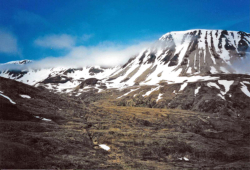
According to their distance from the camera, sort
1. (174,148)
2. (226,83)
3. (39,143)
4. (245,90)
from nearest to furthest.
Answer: (39,143) → (174,148) → (245,90) → (226,83)

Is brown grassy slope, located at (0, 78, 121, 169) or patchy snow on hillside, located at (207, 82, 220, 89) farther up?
patchy snow on hillside, located at (207, 82, 220, 89)

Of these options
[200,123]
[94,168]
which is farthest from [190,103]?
[94,168]

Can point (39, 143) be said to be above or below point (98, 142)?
above

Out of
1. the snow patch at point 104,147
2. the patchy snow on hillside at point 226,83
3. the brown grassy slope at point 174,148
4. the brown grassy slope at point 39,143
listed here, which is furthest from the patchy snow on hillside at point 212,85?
the snow patch at point 104,147

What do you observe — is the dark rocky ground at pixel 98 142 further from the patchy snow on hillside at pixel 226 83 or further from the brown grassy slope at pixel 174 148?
the patchy snow on hillside at pixel 226 83

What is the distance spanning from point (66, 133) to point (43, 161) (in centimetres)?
1417

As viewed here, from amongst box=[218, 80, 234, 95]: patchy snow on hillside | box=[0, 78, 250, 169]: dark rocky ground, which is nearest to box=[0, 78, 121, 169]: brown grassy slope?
box=[0, 78, 250, 169]: dark rocky ground

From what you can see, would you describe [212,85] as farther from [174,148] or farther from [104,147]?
[104,147]

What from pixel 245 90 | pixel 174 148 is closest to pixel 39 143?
pixel 174 148

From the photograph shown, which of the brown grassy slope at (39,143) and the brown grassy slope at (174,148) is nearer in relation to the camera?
the brown grassy slope at (39,143)

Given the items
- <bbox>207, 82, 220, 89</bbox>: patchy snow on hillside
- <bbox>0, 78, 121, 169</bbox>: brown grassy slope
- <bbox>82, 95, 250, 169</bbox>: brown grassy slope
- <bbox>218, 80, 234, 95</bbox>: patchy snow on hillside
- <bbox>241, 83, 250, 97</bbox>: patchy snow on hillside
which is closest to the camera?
<bbox>0, 78, 121, 169</bbox>: brown grassy slope

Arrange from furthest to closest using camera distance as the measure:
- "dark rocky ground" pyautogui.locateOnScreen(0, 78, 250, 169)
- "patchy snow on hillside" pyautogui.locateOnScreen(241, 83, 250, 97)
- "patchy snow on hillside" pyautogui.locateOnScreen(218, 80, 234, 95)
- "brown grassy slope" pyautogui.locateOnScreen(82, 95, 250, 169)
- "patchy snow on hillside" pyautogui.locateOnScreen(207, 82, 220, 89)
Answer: "patchy snow on hillside" pyautogui.locateOnScreen(207, 82, 220, 89), "patchy snow on hillside" pyautogui.locateOnScreen(218, 80, 234, 95), "patchy snow on hillside" pyautogui.locateOnScreen(241, 83, 250, 97), "brown grassy slope" pyautogui.locateOnScreen(82, 95, 250, 169), "dark rocky ground" pyautogui.locateOnScreen(0, 78, 250, 169)

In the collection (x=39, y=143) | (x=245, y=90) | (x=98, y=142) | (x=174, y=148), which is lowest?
(x=174, y=148)

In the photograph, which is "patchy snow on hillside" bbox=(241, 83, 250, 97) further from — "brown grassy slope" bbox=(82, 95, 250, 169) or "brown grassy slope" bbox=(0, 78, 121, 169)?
"brown grassy slope" bbox=(0, 78, 121, 169)
